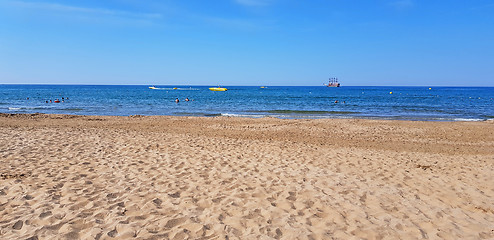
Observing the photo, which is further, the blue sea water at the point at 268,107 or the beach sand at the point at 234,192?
the blue sea water at the point at 268,107

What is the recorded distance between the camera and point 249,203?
5.09m

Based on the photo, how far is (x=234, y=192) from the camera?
5633mm

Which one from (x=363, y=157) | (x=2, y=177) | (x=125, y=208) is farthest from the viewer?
(x=363, y=157)

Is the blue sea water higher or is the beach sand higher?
the beach sand

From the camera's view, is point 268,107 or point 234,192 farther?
point 268,107

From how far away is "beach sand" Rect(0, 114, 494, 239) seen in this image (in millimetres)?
4160

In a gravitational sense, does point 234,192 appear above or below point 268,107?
above

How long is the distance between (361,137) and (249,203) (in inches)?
414

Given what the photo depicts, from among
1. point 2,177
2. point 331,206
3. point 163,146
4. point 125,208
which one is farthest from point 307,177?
point 2,177

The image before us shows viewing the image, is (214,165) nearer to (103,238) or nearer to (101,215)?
(101,215)

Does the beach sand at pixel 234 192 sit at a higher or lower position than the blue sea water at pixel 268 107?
higher

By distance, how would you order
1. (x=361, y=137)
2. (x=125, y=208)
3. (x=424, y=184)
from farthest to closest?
(x=361, y=137) → (x=424, y=184) → (x=125, y=208)

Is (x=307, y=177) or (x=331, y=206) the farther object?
(x=307, y=177)

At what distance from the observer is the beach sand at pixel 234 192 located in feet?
13.6
